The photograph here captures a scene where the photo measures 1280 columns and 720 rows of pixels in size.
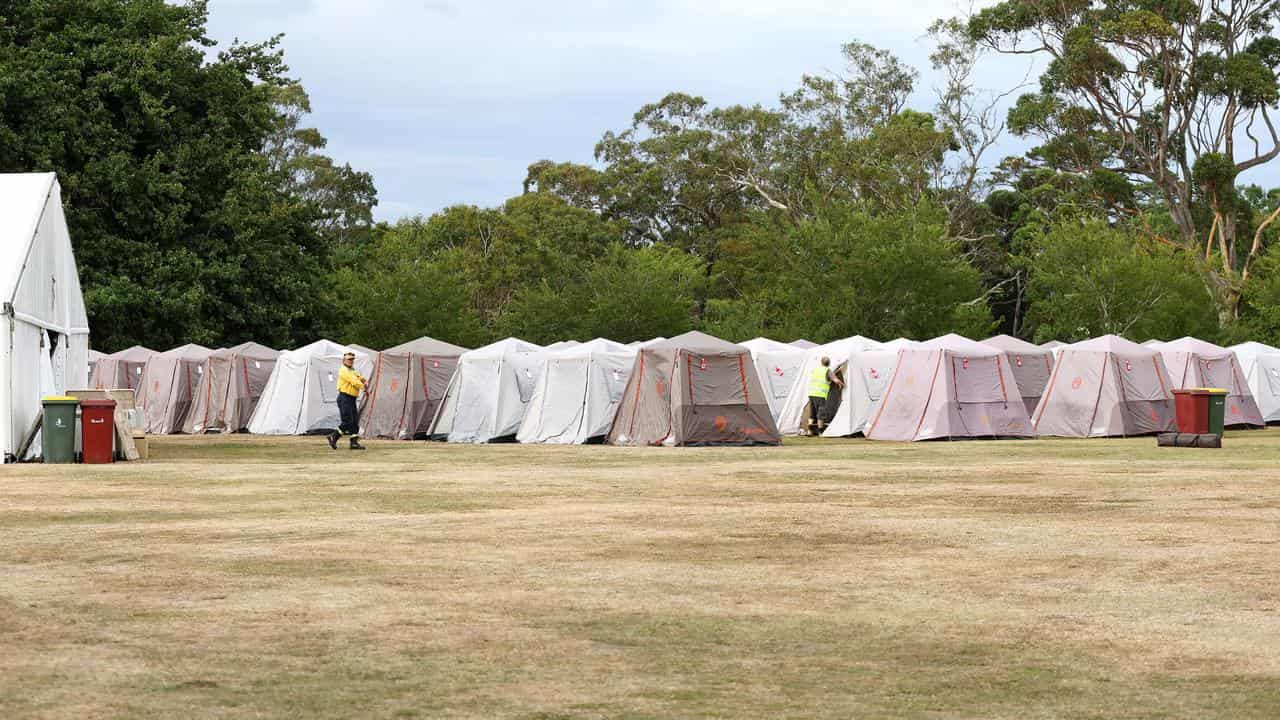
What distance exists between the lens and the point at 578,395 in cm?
3291

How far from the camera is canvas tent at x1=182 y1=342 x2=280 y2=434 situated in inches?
1608

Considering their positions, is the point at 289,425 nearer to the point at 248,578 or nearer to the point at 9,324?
the point at 9,324

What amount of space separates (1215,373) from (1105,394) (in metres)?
5.71

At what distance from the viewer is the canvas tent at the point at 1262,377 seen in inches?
1674

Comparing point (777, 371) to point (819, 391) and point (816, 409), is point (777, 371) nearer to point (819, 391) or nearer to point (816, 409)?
point (816, 409)

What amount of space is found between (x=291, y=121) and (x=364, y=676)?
75.1 meters

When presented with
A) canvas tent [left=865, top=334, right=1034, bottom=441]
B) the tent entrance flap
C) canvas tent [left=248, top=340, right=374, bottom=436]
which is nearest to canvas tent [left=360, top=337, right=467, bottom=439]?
canvas tent [left=248, top=340, right=374, bottom=436]

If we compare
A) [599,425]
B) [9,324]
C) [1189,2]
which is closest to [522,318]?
[1189,2]

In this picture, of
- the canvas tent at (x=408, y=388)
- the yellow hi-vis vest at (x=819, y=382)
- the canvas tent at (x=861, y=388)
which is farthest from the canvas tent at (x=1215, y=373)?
the canvas tent at (x=408, y=388)

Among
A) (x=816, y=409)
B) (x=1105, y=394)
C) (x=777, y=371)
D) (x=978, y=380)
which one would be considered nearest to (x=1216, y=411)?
(x=1105, y=394)

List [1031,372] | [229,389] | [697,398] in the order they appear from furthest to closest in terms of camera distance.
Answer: [229,389] → [1031,372] → [697,398]

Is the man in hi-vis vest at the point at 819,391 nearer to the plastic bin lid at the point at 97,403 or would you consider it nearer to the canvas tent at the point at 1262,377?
the canvas tent at the point at 1262,377

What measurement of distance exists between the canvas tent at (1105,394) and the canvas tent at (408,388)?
40.6 ft

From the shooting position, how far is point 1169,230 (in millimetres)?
74938
